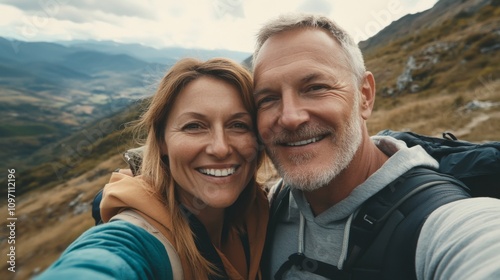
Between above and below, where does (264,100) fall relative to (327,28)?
below

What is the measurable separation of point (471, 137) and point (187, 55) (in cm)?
1309

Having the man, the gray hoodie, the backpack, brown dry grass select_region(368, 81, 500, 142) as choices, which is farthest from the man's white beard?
brown dry grass select_region(368, 81, 500, 142)

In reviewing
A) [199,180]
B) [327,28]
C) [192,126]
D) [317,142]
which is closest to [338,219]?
[317,142]

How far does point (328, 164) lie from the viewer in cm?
251

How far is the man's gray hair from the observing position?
2785mm

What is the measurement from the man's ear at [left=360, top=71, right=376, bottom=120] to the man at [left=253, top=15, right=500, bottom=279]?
0.01m

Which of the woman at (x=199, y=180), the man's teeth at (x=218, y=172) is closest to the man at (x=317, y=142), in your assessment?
the woman at (x=199, y=180)

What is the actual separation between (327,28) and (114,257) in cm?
257

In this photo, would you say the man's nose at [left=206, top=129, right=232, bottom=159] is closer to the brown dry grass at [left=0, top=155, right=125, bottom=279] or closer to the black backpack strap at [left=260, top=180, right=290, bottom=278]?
the black backpack strap at [left=260, top=180, right=290, bottom=278]

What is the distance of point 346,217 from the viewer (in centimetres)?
231

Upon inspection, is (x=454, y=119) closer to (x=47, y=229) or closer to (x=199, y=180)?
(x=199, y=180)

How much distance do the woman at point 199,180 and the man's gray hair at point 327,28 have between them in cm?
60

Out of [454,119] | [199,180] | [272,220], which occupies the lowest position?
[454,119]

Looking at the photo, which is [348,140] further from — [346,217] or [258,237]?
[258,237]
